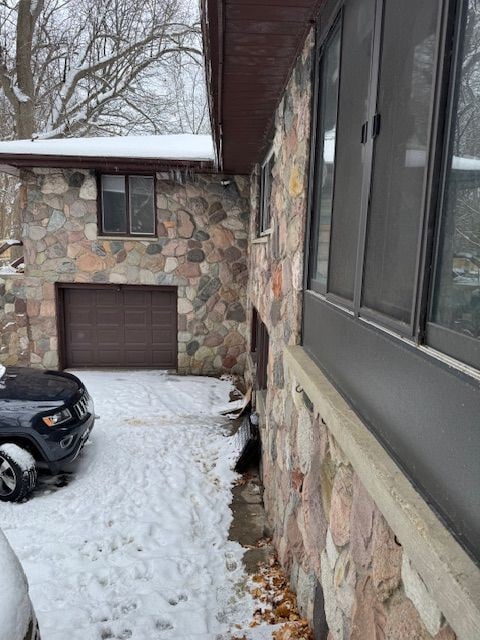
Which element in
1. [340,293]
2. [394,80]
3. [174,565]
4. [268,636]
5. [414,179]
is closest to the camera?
[414,179]

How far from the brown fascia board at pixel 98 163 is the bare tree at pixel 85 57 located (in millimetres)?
7189

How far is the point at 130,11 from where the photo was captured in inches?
580

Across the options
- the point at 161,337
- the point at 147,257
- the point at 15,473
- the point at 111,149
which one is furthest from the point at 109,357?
the point at 15,473

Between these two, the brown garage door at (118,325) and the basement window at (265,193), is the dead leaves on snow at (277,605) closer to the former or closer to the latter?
the basement window at (265,193)

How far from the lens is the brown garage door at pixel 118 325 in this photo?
9031mm

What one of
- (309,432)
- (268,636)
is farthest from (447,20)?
(268,636)

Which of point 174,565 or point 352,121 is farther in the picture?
point 174,565

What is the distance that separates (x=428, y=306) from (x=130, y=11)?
700 inches

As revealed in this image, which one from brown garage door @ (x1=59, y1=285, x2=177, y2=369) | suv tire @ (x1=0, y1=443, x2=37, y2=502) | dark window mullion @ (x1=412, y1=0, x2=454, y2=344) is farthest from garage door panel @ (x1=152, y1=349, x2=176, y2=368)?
dark window mullion @ (x1=412, y1=0, x2=454, y2=344)

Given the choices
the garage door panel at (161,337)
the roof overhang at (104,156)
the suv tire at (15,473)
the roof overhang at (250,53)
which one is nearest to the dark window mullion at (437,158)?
the roof overhang at (250,53)

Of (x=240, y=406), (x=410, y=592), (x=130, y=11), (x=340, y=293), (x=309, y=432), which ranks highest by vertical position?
(x=130, y=11)

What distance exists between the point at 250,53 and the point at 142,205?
5.80m

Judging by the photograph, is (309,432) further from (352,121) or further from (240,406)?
(240,406)

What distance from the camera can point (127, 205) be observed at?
854cm
